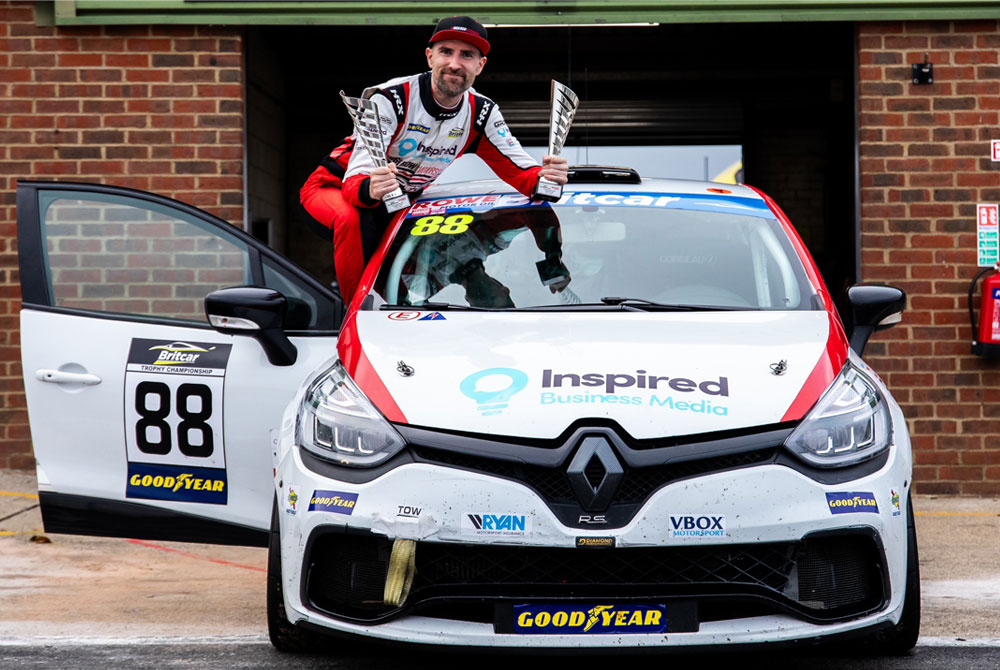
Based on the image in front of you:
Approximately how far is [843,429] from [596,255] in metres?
1.33

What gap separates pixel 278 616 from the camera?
3928 mm

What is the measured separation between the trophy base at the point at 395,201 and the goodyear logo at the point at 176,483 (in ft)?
3.82

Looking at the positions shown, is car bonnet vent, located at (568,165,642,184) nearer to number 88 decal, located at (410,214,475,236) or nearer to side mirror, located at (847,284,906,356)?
number 88 decal, located at (410,214,475,236)

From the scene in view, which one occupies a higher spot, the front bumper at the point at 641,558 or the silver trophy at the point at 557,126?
the silver trophy at the point at 557,126

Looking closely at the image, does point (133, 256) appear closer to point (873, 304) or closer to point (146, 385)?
point (146, 385)

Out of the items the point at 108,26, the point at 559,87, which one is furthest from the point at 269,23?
the point at 559,87

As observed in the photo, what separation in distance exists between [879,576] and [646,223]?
1715 mm

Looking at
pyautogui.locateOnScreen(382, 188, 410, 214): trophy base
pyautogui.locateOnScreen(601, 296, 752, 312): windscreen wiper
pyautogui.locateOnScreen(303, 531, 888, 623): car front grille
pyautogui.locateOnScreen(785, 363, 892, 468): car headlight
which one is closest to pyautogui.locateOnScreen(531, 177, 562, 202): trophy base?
pyautogui.locateOnScreen(382, 188, 410, 214): trophy base

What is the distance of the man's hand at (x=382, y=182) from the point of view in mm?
4863

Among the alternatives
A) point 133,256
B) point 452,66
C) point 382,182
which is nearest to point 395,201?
point 382,182

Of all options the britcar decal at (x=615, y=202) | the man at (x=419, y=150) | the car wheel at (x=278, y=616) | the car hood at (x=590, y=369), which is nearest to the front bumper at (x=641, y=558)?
the car hood at (x=590, y=369)

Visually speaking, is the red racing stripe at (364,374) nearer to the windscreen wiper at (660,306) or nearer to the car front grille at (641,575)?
the car front grille at (641,575)

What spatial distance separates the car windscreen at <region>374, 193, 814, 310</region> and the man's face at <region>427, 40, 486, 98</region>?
0.64 m

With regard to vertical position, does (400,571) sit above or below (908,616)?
above
